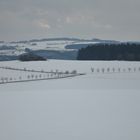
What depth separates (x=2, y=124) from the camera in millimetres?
10086

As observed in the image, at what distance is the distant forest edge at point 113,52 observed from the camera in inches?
2613

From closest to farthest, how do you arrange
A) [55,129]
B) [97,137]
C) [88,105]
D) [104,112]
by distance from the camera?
[97,137], [55,129], [104,112], [88,105]

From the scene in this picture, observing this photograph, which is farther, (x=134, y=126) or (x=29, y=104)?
(x=29, y=104)

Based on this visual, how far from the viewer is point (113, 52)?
224 ft

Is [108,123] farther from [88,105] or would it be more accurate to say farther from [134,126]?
[88,105]

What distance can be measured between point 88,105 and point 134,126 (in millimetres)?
4514

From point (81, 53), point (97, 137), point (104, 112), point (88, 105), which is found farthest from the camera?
point (81, 53)

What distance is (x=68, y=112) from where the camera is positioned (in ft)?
39.7

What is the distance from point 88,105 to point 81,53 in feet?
197

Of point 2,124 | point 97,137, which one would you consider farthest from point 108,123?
point 2,124

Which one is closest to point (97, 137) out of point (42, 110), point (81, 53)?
point (42, 110)

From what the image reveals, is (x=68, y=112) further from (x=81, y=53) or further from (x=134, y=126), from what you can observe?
(x=81, y=53)

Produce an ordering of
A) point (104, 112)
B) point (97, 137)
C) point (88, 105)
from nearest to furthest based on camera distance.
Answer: point (97, 137) → point (104, 112) → point (88, 105)

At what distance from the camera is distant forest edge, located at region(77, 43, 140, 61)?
218 ft
